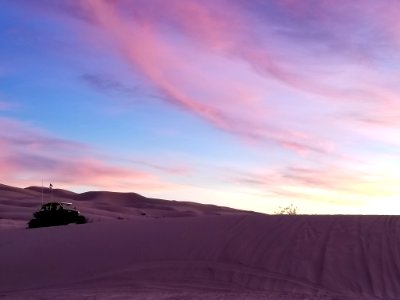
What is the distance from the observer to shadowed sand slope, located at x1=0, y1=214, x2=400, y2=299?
15.8 m

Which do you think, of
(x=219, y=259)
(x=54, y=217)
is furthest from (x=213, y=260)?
(x=54, y=217)

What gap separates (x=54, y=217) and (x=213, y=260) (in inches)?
671

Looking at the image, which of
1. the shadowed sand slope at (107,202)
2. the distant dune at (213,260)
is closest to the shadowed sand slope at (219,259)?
the distant dune at (213,260)

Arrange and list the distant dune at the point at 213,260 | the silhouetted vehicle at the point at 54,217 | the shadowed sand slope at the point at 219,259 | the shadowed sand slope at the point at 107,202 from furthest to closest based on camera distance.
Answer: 1. the shadowed sand slope at the point at 107,202
2. the silhouetted vehicle at the point at 54,217
3. the shadowed sand slope at the point at 219,259
4. the distant dune at the point at 213,260

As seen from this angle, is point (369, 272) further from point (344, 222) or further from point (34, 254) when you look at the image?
point (34, 254)

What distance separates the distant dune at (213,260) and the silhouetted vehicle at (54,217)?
30.8ft

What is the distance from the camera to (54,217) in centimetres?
3319

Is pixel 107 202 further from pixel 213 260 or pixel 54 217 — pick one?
pixel 213 260

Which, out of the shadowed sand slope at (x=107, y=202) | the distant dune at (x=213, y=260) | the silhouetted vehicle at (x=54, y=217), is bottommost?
the distant dune at (x=213, y=260)

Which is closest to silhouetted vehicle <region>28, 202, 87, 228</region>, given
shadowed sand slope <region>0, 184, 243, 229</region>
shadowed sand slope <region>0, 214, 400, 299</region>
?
shadowed sand slope <region>0, 214, 400, 299</region>

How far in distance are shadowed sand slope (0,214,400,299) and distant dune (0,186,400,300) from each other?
3cm

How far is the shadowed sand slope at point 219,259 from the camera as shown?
15.8m

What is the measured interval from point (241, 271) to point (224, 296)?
246cm

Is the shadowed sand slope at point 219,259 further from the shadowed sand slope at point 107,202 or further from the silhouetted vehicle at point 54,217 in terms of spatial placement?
the shadowed sand slope at point 107,202
